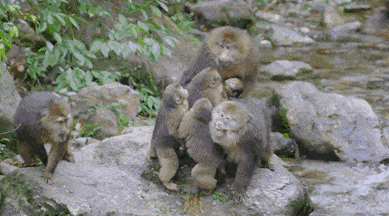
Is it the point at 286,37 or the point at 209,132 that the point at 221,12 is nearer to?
the point at 286,37

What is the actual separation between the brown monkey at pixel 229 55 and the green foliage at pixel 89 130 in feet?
5.86

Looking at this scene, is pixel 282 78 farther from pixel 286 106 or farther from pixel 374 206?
pixel 374 206

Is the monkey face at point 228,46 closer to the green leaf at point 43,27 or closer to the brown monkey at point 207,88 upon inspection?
the brown monkey at point 207,88

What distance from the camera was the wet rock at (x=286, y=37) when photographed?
12.3 m

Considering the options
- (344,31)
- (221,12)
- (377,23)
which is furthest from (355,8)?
(221,12)

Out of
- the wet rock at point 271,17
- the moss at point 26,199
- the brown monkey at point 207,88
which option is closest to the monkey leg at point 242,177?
the brown monkey at point 207,88

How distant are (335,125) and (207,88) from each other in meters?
2.64

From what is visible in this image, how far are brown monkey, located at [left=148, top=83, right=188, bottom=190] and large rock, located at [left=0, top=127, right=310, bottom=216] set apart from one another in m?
0.18

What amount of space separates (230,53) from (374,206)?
205cm

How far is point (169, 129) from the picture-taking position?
13.4ft

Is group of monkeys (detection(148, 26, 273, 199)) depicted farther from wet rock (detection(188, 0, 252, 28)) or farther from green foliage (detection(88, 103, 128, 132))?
wet rock (detection(188, 0, 252, 28))

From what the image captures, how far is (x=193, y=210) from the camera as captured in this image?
391cm

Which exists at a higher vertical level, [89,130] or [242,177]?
[242,177]

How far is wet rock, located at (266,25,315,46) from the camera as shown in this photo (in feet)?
40.3
